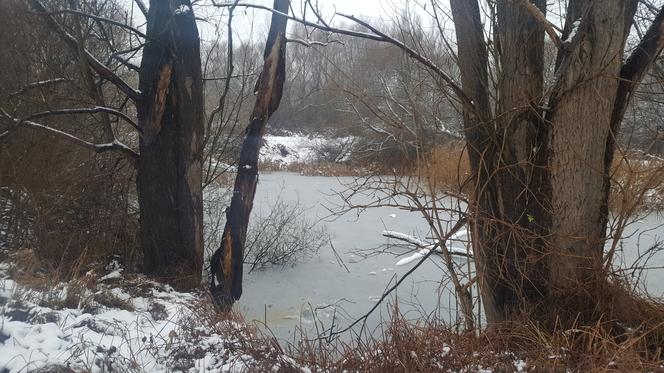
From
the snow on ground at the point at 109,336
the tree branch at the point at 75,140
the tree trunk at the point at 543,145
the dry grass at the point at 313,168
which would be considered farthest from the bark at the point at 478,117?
the dry grass at the point at 313,168

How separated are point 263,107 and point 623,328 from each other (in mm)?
4541

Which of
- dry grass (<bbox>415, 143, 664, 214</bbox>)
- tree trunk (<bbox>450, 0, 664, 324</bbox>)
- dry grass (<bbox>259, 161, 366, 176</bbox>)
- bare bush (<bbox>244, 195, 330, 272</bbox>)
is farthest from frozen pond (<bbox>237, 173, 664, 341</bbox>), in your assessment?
dry grass (<bbox>259, 161, 366, 176</bbox>)

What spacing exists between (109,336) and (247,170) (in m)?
3.20

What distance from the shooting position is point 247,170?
6457mm

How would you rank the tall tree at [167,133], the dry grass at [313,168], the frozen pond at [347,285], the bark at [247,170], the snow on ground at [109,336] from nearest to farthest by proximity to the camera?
1. the snow on ground at [109,336]
2. the tall tree at [167,133]
3. the bark at [247,170]
4. the frozen pond at [347,285]
5. the dry grass at [313,168]

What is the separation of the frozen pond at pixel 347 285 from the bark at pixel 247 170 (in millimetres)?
560

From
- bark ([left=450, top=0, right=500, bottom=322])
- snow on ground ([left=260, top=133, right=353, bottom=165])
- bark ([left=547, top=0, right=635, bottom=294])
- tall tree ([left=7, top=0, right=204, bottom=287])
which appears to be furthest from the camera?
snow on ground ([left=260, top=133, right=353, bottom=165])

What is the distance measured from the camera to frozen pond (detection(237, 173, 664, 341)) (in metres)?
6.48

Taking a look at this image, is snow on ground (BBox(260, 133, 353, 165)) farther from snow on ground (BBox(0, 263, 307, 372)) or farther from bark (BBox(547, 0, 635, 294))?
snow on ground (BBox(0, 263, 307, 372))

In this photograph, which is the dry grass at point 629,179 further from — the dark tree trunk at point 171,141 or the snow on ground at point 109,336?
the dark tree trunk at point 171,141

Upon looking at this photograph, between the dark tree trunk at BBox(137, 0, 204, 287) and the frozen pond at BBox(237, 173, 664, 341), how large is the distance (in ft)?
4.24

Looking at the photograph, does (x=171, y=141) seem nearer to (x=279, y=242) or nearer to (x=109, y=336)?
(x=109, y=336)

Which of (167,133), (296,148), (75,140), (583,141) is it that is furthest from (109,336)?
(296,148)

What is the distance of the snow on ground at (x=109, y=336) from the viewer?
3.07m
